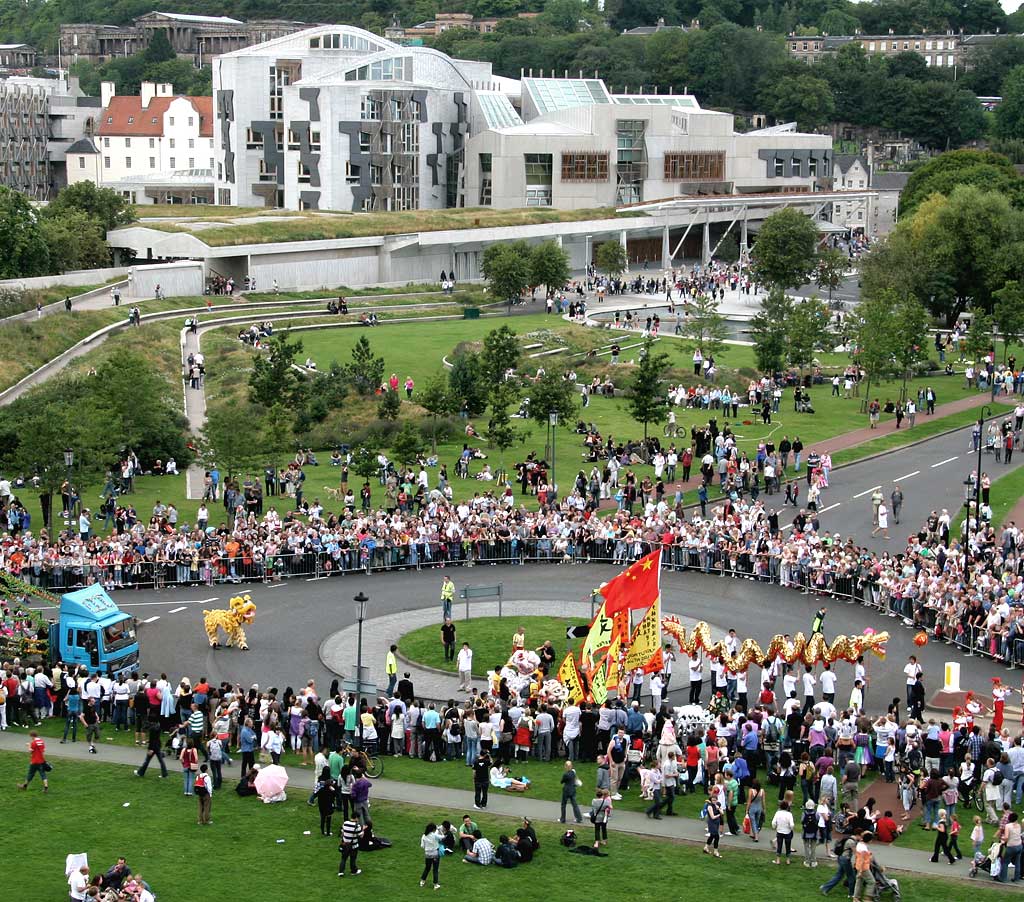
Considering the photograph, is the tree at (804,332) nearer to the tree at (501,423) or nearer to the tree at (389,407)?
the tree at (501,423)

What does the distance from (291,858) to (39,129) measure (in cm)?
14236

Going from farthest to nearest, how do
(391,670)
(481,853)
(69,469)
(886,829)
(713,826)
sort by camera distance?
(69,469) < (391,670) < (886,829) < (713,826) < (481,853)

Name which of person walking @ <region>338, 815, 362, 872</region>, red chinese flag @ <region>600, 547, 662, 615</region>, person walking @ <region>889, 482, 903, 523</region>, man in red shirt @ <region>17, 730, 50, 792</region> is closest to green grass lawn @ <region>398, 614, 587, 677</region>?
red chinese flag @ <region>600, 547, 662, 615</region>

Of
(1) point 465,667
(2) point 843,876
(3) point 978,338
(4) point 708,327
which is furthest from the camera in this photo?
(4) point 708,327

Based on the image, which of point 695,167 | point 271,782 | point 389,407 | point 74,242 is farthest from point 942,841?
point 695,167

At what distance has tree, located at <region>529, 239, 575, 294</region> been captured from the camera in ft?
304

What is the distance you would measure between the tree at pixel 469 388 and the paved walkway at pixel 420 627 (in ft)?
62.4

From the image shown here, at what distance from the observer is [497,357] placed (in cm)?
6469

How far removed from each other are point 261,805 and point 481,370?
36.9 m

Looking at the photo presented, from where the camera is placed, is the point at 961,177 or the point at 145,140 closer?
the point at 961,177

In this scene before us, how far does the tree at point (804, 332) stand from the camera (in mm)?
72125

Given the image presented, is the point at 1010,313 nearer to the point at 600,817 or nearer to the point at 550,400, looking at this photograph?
the point at 550,400

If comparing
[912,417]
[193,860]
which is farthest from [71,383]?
[193,860]

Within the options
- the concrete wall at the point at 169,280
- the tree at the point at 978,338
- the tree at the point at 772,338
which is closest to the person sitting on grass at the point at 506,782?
the tree at the point at 772,338
